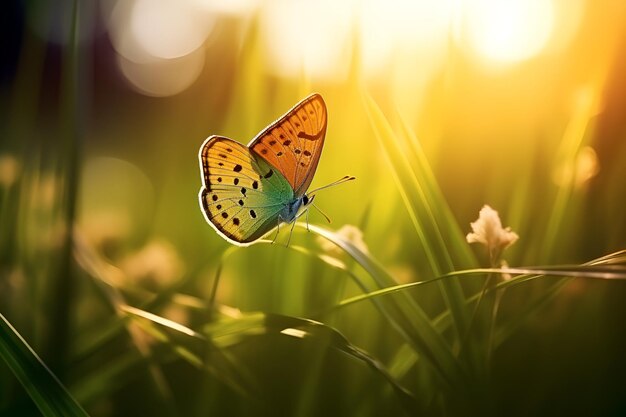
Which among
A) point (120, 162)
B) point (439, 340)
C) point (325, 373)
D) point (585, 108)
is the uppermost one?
point (585, 108)

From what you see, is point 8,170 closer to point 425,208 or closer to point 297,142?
point 297,142

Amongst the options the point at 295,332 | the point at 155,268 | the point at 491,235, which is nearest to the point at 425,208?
the point at 491,235

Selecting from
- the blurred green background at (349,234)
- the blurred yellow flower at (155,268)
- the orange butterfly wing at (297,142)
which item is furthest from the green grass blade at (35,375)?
the orange butterfly wing at (297,142)

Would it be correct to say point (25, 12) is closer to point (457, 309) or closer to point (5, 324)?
point (5, 324)

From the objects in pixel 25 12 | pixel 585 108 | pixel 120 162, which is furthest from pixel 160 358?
pixel 585 108

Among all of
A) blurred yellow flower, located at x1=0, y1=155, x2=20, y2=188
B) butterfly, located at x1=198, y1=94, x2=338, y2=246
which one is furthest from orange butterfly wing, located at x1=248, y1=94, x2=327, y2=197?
blurred yellow flower, located at x1=0, y1=155, x2=20, y2=188

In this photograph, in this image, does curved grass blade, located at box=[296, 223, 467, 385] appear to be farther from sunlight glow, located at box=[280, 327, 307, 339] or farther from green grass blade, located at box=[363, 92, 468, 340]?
sunlight glow, located at box=[280, 327, 307, 339]

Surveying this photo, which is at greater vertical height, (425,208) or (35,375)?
(425,208)
